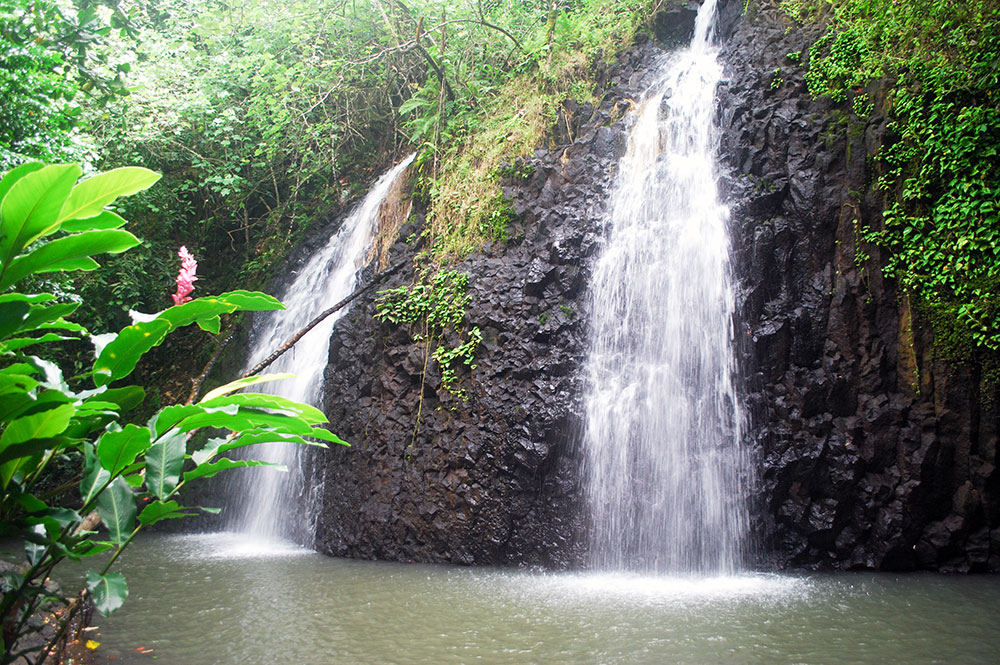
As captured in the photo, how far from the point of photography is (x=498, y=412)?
601 centimetres

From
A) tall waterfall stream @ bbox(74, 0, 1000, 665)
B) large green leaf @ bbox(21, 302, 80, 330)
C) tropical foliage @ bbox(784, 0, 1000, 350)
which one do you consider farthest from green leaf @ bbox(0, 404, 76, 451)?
tropical foliage @ bbox(784, 0, 1000, 350)

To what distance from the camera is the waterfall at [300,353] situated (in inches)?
283

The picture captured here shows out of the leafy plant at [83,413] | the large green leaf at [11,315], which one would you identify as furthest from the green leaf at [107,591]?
the large green leaf at [11,315]

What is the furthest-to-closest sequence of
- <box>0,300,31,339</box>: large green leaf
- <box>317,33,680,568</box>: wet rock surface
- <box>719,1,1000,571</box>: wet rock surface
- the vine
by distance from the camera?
the vine, <box>317,33,680,568</box>: wet rock surface, <box>719,1,1000,571</box>: wet rock surface, <box>0,300,31,339</box>: large green leaf

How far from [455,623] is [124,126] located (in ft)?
31.7

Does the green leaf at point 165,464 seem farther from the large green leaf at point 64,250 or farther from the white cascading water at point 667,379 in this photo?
the white cascading water at point 667,379

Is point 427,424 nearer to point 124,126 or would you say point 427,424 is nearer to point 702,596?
point 702,596

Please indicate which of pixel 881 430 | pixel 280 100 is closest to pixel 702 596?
pixel 881 430

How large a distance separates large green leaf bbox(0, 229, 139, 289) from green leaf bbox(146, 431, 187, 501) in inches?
20.8

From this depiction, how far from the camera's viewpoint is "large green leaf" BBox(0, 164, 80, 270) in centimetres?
156

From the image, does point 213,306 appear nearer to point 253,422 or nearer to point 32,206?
Result: point 253,422

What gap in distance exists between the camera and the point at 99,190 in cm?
171

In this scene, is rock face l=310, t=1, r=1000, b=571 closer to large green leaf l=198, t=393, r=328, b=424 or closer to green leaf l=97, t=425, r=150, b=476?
large green leaf l=198, t=393, r=328, b=424

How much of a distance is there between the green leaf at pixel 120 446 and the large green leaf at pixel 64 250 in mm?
462
